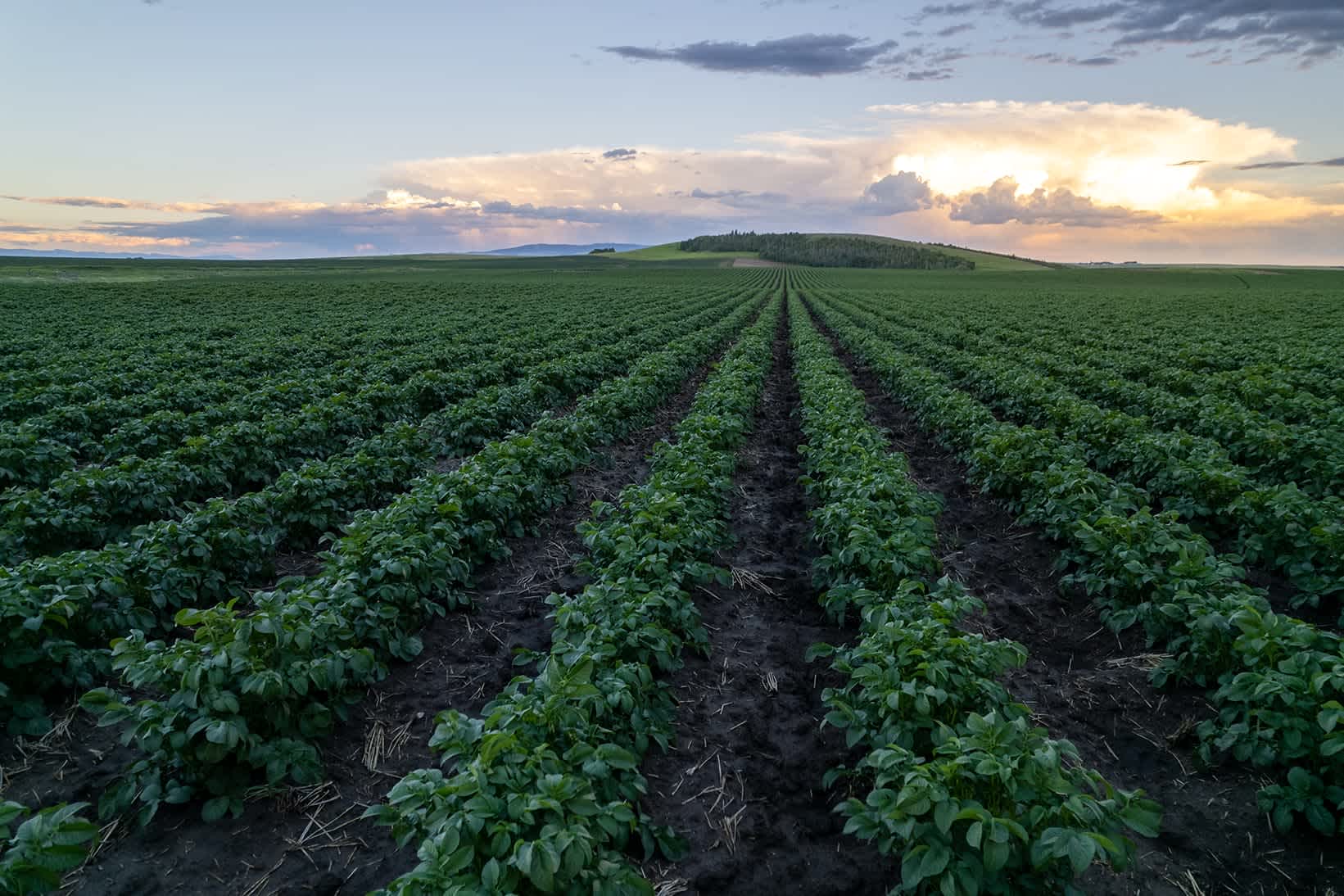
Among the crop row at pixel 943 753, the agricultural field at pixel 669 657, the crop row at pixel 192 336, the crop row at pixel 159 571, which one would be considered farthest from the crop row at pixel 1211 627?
the crop row at pixel 192 336

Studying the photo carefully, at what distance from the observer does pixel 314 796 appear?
4844 millimetres

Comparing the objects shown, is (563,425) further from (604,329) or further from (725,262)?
(725,262)

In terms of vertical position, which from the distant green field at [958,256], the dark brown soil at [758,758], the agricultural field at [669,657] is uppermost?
the distant green field at [958,256]

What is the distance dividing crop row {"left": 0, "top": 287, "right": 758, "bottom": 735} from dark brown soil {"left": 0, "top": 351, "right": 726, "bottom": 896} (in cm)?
43

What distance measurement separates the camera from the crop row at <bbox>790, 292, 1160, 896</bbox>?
136 inches

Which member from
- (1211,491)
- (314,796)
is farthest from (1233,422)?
(314,796)

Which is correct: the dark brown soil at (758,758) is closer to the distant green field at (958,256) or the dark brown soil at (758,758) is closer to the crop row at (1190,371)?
the crop row at (1190,371)

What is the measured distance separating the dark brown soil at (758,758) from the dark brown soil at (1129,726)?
63.3 inches

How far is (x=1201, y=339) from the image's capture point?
25438mm

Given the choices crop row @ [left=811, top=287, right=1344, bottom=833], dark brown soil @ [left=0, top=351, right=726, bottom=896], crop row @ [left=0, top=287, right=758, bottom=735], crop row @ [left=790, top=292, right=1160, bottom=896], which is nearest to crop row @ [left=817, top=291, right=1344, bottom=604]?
crop row @ [left=811, top=287, right=1344, bottom=833]

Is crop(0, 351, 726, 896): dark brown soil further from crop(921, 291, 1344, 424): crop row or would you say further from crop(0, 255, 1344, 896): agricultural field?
crop(921, 291, 1344, 424): crop row

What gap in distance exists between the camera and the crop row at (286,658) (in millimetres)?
4465

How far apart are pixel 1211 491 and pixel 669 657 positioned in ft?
24.9

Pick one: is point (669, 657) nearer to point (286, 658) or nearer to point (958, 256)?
point (286, 658)
